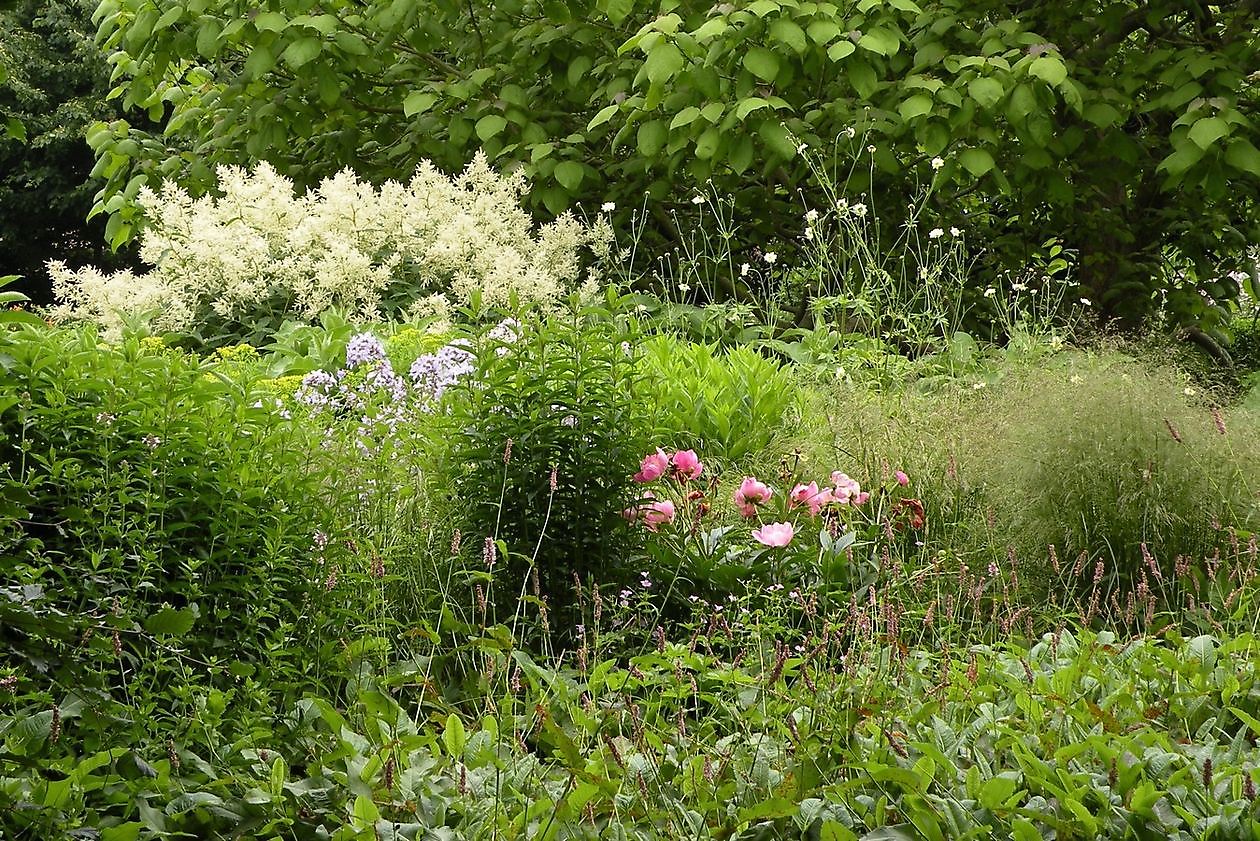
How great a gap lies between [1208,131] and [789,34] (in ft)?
5.97

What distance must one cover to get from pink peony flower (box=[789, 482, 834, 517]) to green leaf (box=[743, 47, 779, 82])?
268 centimetres

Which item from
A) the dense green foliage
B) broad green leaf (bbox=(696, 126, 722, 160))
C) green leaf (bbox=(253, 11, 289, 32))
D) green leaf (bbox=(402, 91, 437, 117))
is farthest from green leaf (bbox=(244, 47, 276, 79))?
the dense green foliage

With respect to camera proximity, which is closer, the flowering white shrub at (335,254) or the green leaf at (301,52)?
the flowering white shrub at (335,254)

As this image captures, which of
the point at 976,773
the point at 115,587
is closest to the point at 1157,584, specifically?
the point at 976,773

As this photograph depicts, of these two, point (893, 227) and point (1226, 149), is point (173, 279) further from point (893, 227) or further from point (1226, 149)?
point (1226, 149)

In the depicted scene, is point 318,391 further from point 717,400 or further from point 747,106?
point 747,106

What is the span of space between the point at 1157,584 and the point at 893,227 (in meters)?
4.15

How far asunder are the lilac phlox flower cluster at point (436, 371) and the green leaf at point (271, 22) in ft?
10.8

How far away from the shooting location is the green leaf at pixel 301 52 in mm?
6660

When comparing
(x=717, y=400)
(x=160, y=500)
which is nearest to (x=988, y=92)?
(x=717, y=400)

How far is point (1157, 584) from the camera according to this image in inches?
145

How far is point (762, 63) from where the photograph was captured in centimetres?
580

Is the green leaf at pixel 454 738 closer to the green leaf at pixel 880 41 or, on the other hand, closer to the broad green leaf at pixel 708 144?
the broad green leaf at pixel 708 144

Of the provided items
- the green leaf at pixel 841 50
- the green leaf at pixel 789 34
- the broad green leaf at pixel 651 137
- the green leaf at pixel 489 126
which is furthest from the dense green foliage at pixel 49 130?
the green leaf at pixel 841 50
